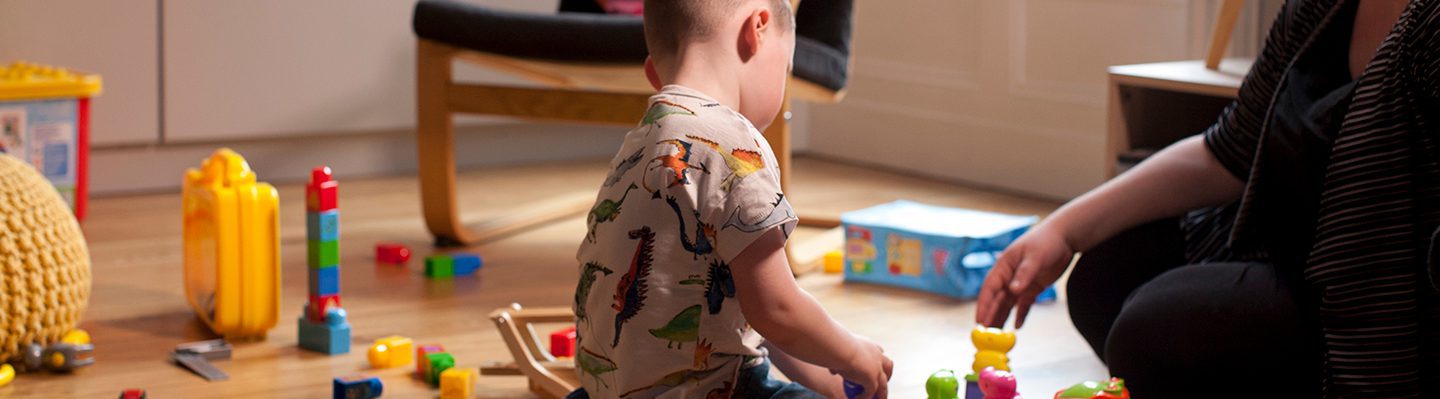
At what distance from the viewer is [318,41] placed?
10.0ft

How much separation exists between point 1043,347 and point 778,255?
87cm

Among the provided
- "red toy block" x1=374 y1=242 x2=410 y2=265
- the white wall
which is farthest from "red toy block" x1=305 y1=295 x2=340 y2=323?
the white wall

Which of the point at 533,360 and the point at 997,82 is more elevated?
the point at 997,82

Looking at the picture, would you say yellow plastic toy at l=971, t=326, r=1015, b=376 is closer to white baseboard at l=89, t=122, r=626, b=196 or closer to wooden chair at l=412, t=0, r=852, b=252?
wooden chair at l=412, t=0, r=852, b=252

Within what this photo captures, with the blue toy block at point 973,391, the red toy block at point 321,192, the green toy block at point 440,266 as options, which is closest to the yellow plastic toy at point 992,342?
the blue toy block at point 973,391

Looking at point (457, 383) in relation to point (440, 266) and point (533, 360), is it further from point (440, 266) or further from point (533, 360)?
point (440, 266)

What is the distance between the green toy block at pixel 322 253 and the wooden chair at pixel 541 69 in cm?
56

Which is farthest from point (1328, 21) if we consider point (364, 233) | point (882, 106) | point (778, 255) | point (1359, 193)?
point (882, 106)

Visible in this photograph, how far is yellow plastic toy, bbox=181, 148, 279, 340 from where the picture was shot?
1.77m

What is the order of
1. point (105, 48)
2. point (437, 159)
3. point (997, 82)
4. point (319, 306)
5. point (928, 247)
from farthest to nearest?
point (997, 82), point (105, 48), point (437, 159), point (928, 247), point (319, 306)

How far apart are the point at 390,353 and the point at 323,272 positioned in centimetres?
13

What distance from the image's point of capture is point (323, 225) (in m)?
1.76

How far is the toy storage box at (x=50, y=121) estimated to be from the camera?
250 cm

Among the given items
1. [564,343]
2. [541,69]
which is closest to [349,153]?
[541,69]
